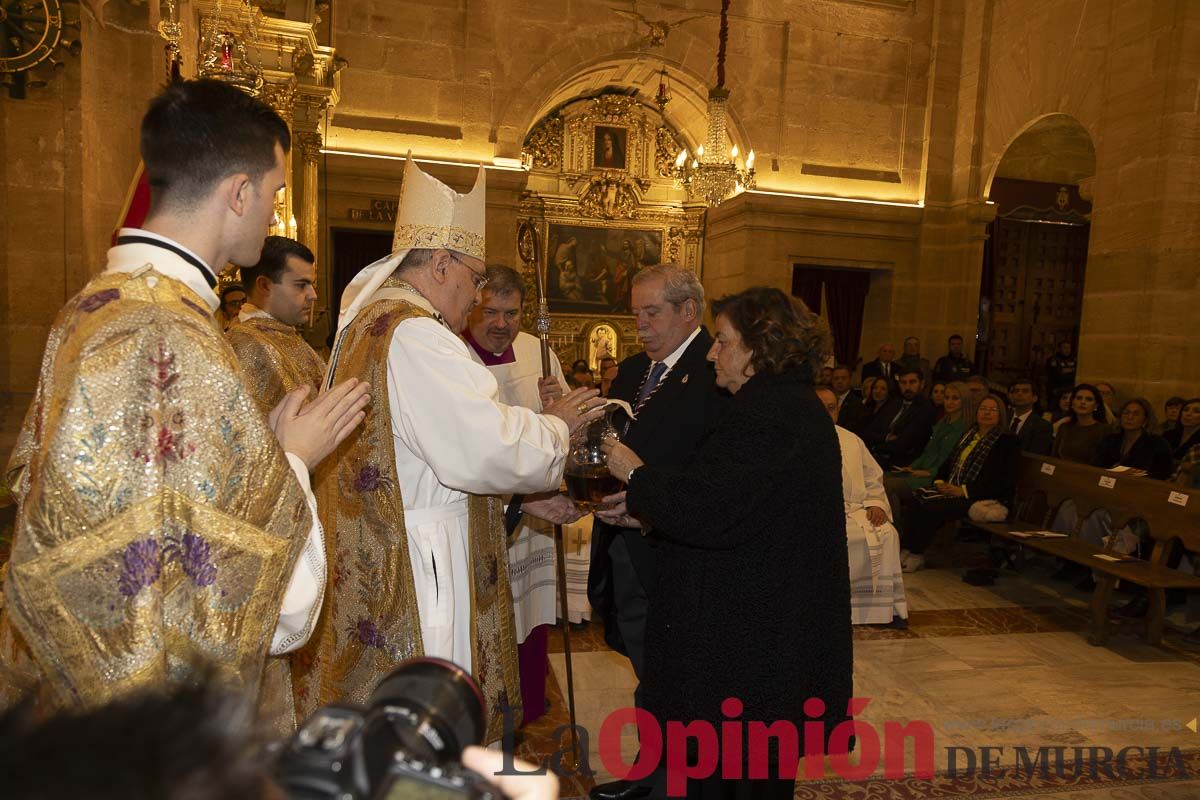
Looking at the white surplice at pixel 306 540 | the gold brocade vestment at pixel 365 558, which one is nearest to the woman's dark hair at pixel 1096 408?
the gold brocade vestment at pixel 365 558

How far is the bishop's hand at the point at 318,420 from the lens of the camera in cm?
138

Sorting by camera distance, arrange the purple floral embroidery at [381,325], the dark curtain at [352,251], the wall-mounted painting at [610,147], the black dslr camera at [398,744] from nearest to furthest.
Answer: the black dslr camera at [398,744] < the purple floral embroidery at [381,325] < the dark curtain at [352,251] < the wall-mounted painting at [610,147]

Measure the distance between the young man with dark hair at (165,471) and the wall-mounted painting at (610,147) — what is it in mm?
13144

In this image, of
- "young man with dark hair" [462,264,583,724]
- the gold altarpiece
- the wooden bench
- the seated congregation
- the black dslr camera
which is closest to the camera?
the black dslr camera

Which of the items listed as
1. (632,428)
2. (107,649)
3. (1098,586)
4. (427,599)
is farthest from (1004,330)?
(107,649)

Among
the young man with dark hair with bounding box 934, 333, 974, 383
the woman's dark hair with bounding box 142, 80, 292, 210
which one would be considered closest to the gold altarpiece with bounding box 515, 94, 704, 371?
the young man with dark hair with bounding box 934, 333, 974, 383

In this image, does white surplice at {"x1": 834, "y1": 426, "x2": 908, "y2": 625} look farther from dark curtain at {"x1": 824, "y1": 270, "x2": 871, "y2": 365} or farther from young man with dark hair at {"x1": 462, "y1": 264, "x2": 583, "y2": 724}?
dark curtain at {"x1": 824, "y1": 270, "x2": 871, "y2": 365}

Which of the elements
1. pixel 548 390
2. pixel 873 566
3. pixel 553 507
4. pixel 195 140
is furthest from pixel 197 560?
pixel 873 566

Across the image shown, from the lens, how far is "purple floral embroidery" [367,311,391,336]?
6.91 feet

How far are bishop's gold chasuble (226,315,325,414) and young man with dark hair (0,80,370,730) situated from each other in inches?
58.0

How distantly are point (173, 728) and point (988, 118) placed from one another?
13425 mm

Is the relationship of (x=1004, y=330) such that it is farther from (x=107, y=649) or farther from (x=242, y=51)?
(x=107, y=649)

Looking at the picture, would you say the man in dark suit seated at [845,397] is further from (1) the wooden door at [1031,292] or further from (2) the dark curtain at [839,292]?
(1) the wooden door at [1031,292]

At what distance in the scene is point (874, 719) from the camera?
11.9ft
